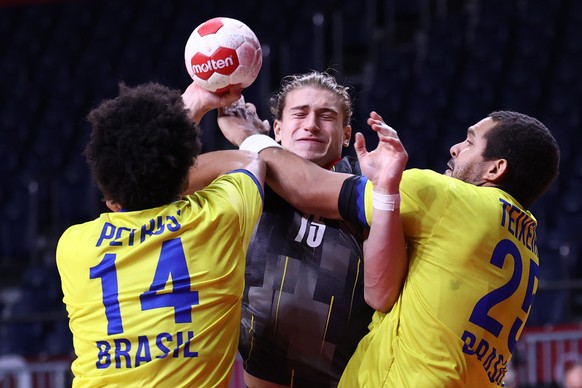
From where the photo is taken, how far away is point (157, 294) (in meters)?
3.09

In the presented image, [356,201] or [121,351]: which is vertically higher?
[356,201]

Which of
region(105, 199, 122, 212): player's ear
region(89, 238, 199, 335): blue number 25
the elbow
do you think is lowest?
the elbow

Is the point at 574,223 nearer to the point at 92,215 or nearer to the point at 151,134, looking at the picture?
the point at 92,215

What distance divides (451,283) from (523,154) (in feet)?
1.89

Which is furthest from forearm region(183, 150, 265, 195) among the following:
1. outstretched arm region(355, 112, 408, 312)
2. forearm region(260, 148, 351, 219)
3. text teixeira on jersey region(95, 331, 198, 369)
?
text teixeira on jersey region(95, 331, 198, 369)

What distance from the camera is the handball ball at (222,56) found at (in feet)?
12.7

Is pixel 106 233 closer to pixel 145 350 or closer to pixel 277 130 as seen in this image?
pixel 145 350

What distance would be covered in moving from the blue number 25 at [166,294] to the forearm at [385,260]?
2.19 feet

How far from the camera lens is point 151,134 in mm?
3113

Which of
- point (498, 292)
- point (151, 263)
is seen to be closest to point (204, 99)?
point (151, 263)

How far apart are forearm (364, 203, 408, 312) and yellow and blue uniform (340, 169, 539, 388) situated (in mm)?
44

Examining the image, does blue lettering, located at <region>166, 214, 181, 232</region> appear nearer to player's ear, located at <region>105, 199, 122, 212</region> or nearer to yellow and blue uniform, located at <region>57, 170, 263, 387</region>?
yellow and blue uniform, located at <region>57, 170, 263, 387</region>

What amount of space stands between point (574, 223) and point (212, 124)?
16.6 feet

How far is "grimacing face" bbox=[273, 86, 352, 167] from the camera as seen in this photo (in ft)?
13.3
